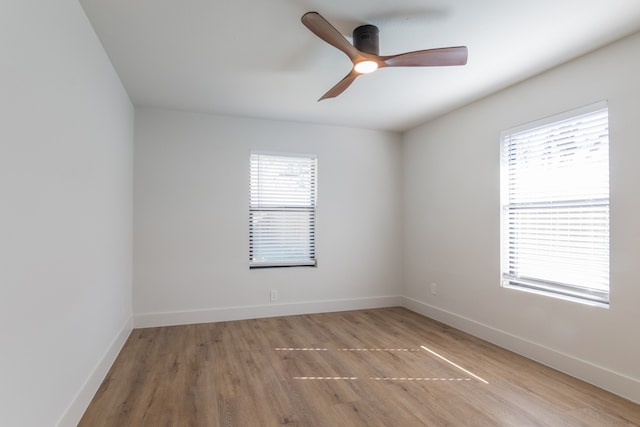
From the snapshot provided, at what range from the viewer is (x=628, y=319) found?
2.31m

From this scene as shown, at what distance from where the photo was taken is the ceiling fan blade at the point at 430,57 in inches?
85.3

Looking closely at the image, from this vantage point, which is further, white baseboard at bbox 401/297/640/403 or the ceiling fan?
white baseboard at bbox 401/297/640/403

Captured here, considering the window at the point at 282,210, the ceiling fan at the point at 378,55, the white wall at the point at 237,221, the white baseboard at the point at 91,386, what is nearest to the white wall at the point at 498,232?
the white wall at the point at 237,221

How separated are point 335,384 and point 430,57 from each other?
94.4 inches

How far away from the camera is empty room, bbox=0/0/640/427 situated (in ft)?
5.90

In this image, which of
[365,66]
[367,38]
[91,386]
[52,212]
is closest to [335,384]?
[91,386]

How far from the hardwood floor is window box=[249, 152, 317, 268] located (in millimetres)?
1056

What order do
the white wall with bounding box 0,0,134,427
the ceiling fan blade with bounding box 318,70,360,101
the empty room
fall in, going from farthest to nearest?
the ceiling fan blade with bounding box 318,70,360,101, the empty room, the white wall with bounding box 0,0,134,427

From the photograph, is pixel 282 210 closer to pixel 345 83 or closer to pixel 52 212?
pixel 345 83

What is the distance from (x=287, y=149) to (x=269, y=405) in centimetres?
300

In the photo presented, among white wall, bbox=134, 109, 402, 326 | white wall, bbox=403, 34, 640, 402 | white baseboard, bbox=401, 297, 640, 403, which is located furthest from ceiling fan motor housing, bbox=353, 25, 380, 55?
white baseboard, bbox=401, 297, 640, 403

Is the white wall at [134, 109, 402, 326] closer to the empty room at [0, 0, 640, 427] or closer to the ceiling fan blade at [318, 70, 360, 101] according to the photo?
the empty room at [0, 0, 640, 427]

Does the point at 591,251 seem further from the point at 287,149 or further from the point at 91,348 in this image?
the point at 91,348

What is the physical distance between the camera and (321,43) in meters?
2.43
